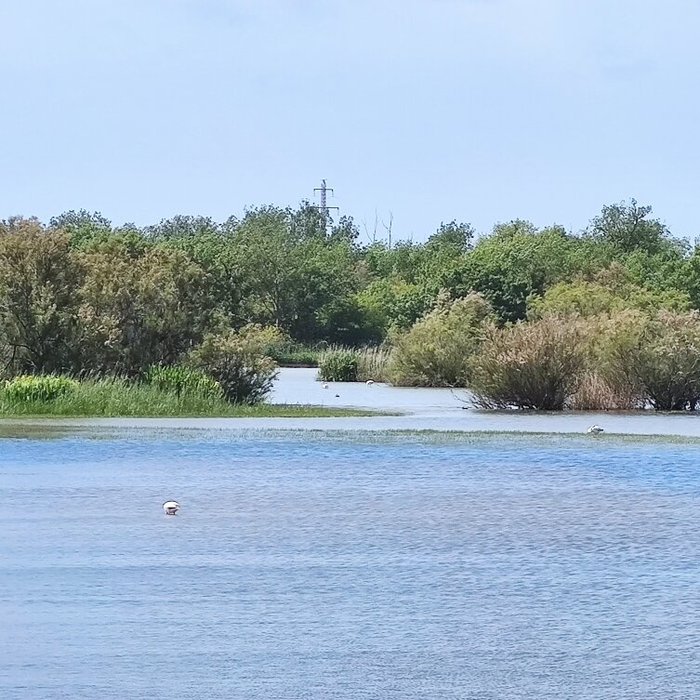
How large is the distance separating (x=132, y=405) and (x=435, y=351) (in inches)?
838

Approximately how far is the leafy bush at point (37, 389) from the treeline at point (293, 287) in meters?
2.19

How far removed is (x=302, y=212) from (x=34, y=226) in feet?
393

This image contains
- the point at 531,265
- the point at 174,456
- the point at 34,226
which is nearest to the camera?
the point at 174,456

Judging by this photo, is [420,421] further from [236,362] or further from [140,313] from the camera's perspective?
[140,313]

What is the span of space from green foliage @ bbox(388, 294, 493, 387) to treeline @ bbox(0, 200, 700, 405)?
0.08m

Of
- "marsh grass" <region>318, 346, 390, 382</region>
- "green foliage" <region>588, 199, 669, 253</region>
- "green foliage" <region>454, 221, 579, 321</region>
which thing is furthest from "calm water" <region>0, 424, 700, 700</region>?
"green foliage" <region>588, 199, 669, 253</region>

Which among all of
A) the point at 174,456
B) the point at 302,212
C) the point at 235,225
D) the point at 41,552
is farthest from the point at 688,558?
the point at 302,212

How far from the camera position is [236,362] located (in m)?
43.1

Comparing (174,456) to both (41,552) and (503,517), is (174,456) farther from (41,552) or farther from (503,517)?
(41,552)

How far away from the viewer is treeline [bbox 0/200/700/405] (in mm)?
42750

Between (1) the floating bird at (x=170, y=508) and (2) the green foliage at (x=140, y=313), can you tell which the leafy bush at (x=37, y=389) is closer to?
(2) the green foliage at (x=140, y=313)

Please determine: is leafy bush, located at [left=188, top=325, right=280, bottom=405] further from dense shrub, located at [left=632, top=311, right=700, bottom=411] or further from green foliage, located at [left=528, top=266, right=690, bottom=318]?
green foliage, located at [left=528, top=266, right=690, bottom=318]

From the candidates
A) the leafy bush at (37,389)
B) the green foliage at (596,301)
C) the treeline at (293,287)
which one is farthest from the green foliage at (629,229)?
the leafy bush at (37,389)

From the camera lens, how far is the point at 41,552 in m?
18.6
